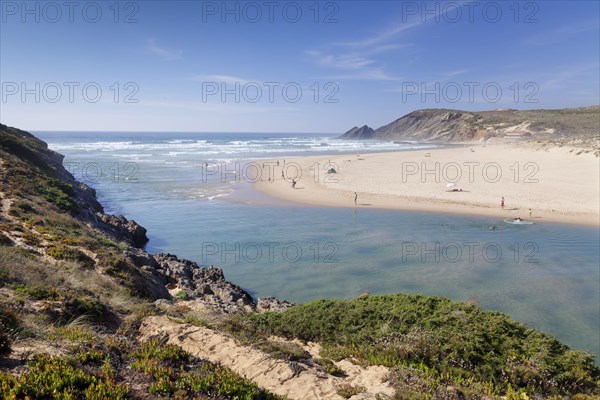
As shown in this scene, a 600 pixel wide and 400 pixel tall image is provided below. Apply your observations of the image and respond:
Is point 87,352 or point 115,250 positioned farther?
point 115,250

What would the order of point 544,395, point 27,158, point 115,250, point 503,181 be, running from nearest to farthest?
1. point 544,395
2. point 115,250
3. point 27,158
4. point 503,181

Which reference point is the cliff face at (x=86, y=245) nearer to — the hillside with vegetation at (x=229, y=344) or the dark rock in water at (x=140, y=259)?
the dark rock in water at (x=140, y=259)

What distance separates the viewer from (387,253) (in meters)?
20.1

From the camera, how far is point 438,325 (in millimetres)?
8664

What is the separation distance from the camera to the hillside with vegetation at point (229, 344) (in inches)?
210

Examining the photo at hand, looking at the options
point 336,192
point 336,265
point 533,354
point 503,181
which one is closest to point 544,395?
point 533,354

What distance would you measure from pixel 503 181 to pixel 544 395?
37.3 m

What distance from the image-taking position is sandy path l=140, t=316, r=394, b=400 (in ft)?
21.2

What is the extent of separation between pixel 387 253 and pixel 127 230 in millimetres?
14769

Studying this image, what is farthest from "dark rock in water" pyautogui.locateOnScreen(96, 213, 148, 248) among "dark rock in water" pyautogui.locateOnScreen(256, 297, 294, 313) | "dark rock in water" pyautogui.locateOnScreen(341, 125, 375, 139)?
"dark rock in water" pyautogui.locateOnScreen(341, 125, 375, 139)

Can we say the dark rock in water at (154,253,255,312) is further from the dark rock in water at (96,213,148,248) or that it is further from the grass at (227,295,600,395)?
the dark rock in water at (96,213,148,248)

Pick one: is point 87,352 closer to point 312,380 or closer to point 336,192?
point 312,380

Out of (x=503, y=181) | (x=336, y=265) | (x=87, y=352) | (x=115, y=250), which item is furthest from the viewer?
(x=503, y=181)

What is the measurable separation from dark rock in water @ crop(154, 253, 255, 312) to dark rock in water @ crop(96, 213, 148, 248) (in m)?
4.22
